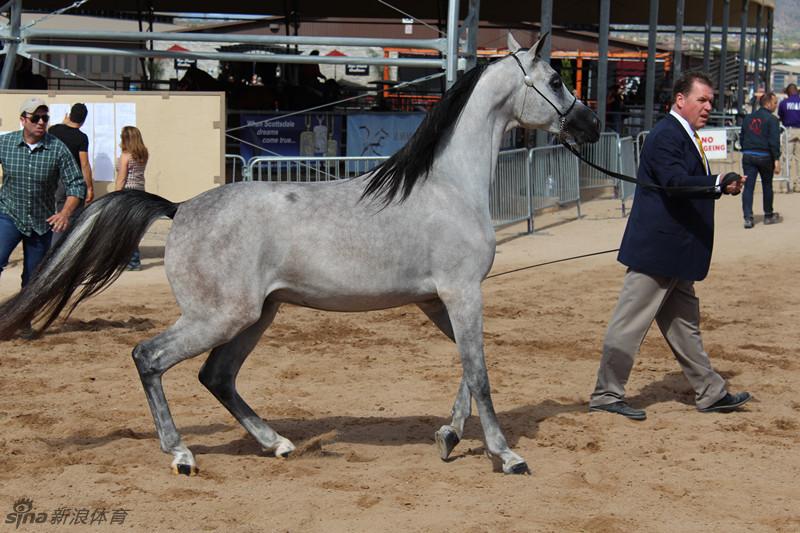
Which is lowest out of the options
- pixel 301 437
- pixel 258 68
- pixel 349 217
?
pixel 301 437

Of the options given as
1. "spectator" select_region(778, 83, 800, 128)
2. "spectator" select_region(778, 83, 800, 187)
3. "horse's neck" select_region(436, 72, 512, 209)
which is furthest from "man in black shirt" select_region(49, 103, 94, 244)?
"spectator" select_region(778, 83, 800, 128)

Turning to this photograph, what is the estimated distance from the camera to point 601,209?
56.2 feet

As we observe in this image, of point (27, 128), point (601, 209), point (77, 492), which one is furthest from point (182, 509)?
point (601, 209)

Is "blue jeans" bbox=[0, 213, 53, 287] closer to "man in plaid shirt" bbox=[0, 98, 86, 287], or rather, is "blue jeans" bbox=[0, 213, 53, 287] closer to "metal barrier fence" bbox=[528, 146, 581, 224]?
"man in plaid shirt" bbox=[0, 98, 86, 287]

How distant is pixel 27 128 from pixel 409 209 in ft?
13.4

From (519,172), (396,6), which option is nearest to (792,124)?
(519,172)

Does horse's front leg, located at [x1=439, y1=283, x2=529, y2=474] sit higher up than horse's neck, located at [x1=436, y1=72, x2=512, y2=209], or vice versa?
horse's neck, located at [x1=436, y1=72, x2=512, y2=209]

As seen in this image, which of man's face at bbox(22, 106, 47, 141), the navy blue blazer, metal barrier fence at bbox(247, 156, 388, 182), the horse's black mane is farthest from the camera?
metal barrier fence at bbox(247, 156, 388, 182)

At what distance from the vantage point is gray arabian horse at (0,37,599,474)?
5238 mm

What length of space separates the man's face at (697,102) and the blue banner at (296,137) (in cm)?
970

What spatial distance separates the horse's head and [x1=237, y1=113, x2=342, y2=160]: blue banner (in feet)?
32.7

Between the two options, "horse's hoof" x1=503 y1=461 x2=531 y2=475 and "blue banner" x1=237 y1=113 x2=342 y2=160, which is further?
"blue banner" x1=237 y1=113 x2=342 y2=160

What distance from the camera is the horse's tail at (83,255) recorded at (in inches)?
215

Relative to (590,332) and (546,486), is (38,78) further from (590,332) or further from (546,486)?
(546,486)
